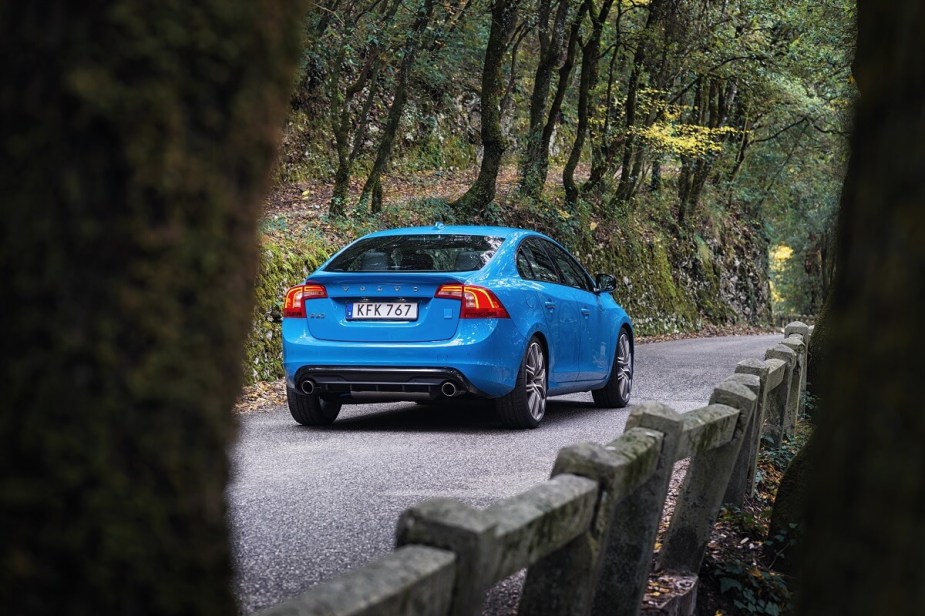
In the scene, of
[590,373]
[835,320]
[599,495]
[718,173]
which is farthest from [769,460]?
[718,173]

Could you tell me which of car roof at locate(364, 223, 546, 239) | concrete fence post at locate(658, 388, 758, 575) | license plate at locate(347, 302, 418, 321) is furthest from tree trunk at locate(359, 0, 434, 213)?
concrete fence post at locate(658, 388, 758, 575)

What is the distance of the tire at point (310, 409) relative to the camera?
30.9ft

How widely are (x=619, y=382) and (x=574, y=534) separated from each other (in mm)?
8603

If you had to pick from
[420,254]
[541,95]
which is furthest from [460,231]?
[541,95]

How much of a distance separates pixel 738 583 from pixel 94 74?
4858 mm

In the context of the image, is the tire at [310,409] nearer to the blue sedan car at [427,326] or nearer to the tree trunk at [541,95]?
the blue sedan car at [427,326]

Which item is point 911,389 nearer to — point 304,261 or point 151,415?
point 151,415

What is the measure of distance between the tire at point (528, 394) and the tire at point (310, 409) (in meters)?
1.56

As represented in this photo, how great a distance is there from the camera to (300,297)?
913 cm

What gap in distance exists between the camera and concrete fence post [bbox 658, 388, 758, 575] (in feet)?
17.2

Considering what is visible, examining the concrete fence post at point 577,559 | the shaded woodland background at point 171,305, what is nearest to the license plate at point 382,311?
the concrete fence post at point 577,559

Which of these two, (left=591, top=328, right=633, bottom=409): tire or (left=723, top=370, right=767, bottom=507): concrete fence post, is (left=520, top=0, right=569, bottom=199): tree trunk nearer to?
(left=591, top=328, right=633, bottom=409): tire

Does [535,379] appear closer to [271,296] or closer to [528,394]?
[528,394]

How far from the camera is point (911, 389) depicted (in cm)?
167
